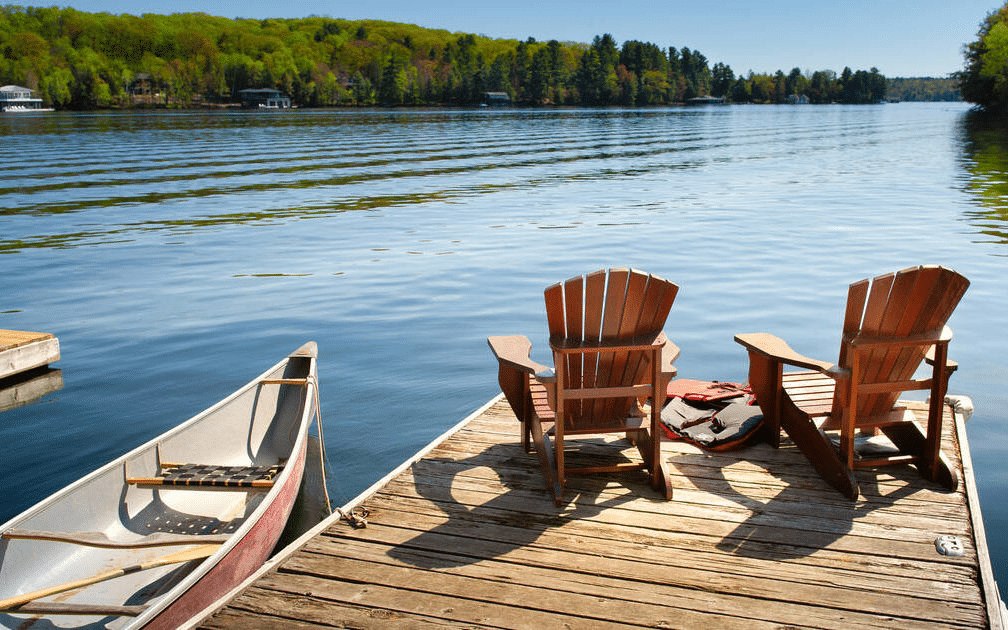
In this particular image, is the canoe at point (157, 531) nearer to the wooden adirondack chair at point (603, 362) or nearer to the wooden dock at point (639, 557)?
the wooden dock at point (639, 557)

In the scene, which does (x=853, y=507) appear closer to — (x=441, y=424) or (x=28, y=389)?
(x=441, y=424)

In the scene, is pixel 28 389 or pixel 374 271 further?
pixel 374 271

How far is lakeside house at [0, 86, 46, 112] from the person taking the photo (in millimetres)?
118438

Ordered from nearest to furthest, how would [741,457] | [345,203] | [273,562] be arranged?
[273,562]
[741,457]
[345,203]

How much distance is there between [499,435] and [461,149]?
41246 millimetres

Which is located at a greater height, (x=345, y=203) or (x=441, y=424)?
(x=345, y=203)

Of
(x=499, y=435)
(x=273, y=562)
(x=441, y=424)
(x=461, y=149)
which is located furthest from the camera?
(x=461, y=149)

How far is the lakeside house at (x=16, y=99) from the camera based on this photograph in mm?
118438

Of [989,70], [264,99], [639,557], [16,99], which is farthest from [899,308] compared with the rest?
[264,99]

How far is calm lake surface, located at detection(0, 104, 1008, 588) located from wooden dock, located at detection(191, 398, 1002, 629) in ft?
5.87

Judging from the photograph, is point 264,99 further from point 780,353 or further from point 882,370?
point 882,370

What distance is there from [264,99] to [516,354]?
149377 millimetres

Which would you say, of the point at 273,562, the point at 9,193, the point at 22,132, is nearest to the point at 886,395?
the point at 273,562

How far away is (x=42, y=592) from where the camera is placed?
11.5 ft
